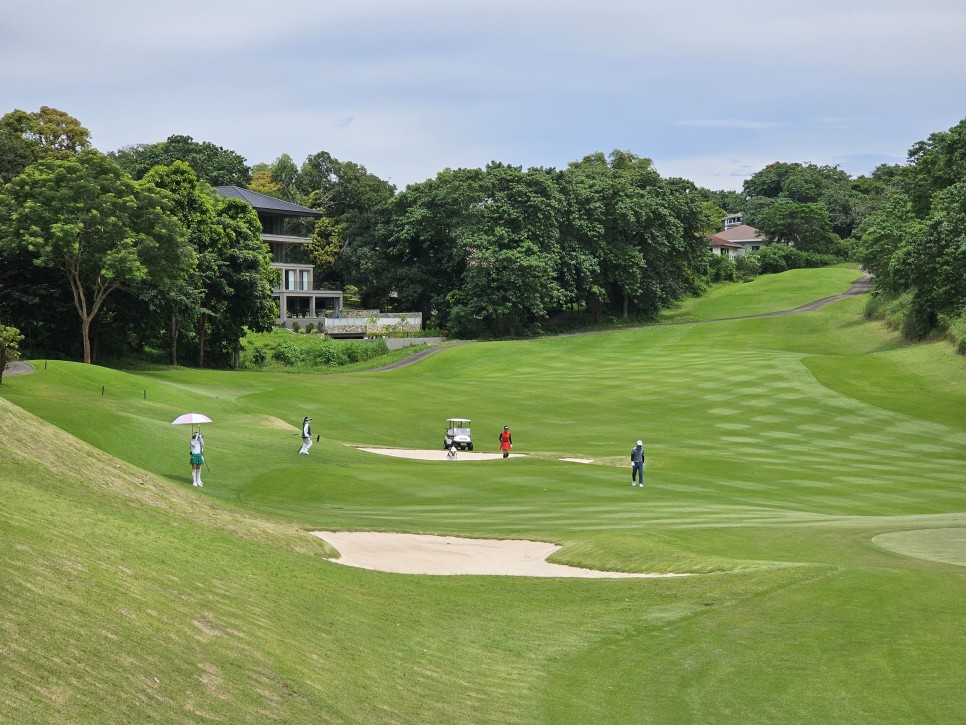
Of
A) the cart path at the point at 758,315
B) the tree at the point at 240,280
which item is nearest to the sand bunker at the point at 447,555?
the tree at the point at 240,280

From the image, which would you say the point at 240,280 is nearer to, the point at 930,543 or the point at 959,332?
the point at 959,332

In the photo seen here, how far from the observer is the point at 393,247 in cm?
12562

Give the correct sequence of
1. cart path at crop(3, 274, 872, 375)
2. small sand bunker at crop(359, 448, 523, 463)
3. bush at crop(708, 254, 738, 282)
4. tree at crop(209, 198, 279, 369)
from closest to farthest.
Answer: small sand bunker at crop(359, 448, 523, 463), cart path at crop(3, 274, 872, 375), tree at crop(209, 198, 279, 369), bush at crop(708, 254, 738, 282)

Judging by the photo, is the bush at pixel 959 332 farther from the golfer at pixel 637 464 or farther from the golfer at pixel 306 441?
the golfer at pixel 306 441

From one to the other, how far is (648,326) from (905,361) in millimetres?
40080

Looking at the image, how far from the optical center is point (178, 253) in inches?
2960

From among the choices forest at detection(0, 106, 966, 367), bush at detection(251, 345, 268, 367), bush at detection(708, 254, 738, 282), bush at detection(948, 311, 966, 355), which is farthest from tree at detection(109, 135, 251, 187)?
bush at detection(948, 311, 966, 355)

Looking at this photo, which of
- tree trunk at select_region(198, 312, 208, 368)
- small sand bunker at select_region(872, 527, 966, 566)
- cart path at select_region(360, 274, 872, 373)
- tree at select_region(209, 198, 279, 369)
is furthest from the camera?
cart path at select_region(360, 274, 872, 373)

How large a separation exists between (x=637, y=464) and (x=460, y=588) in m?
19.4

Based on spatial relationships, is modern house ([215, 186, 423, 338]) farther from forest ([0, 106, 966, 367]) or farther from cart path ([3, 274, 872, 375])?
cart path ([3, 274, 872, 375])

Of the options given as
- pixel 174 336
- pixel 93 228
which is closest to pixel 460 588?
pixel 93 228

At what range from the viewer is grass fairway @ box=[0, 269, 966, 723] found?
43.4 feet

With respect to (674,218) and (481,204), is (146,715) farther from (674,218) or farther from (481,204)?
(674,218)

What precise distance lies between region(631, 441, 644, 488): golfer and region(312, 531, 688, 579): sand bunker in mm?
13178
